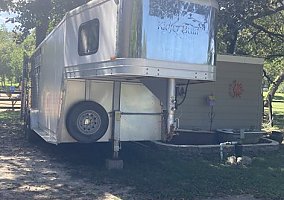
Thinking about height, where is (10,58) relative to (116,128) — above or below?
above

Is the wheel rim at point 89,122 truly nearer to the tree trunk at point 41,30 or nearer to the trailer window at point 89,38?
the trailer window at point 89,38

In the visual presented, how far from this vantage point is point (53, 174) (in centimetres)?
734

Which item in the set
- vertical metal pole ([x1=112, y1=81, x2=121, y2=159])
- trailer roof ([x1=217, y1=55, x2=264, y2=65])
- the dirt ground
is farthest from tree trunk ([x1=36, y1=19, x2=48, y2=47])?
vertical metal pole ([x1=112, y1=81, x2=121, y2=159])

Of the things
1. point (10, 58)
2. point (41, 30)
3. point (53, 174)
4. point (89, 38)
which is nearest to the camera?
point (89, 38)

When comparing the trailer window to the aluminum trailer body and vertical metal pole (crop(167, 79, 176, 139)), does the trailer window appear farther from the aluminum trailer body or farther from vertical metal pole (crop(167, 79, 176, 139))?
vertical metal pole (crop(167, 79, 176, 139))

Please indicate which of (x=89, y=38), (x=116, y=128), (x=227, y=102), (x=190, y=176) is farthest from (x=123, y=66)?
(x=227, y=102)

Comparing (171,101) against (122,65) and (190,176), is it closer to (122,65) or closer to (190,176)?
(122,65)

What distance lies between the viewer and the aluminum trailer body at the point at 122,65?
5.82 meters

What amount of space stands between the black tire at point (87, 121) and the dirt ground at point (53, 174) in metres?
0.72

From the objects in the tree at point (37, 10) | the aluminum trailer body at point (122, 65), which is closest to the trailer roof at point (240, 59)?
the tree at point (37, 10)

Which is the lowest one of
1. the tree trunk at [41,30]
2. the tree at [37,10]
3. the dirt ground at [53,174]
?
the dirt ground at [53,174]

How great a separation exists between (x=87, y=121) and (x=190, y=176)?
2.21m

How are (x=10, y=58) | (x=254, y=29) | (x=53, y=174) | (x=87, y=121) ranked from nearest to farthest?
(x=53, y=174), (x=87, y=121), (x=254, y=29), (x=10, y=58)

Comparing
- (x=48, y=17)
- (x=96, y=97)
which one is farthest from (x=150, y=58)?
(x=48, y=17)
